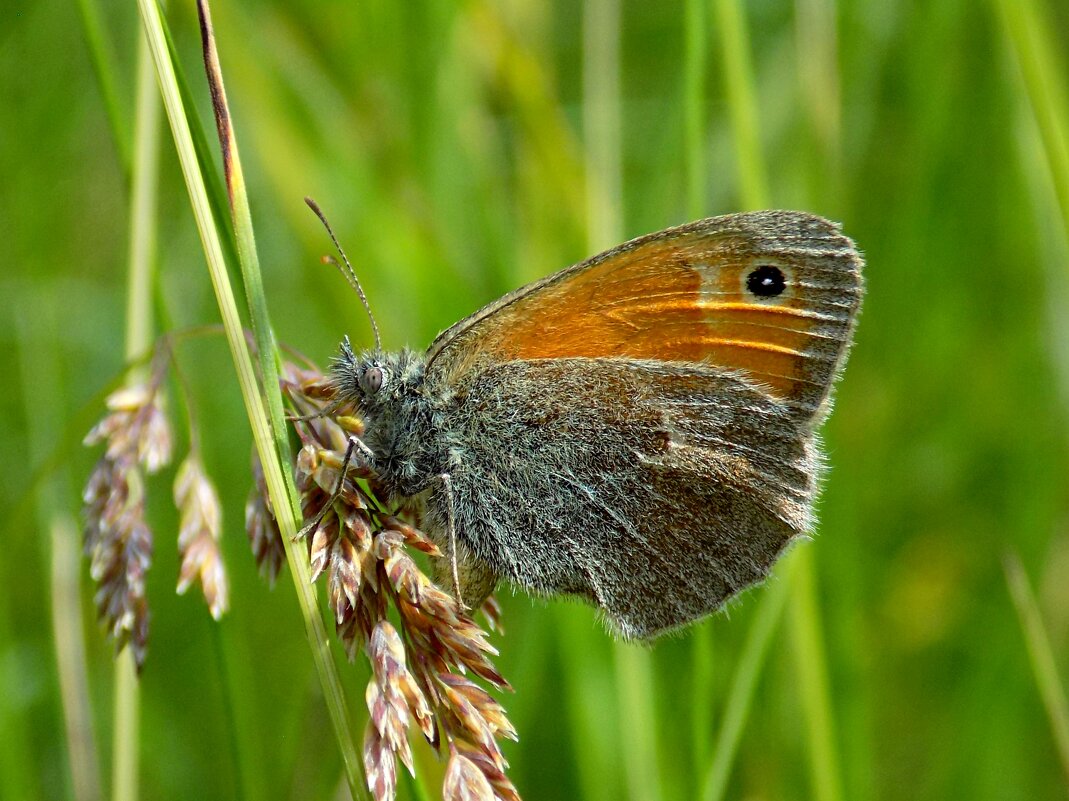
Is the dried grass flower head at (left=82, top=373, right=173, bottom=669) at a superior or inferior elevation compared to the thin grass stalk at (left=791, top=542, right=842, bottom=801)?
superior

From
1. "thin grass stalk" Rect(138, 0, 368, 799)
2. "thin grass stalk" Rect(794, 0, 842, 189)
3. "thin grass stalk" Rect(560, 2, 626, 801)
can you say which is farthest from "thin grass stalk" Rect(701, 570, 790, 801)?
"thin grass stalk" Rect(794, 0, 842, 189)

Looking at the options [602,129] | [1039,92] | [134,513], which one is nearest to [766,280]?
[1039,92]

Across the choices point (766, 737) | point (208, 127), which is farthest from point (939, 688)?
point (208, 127)

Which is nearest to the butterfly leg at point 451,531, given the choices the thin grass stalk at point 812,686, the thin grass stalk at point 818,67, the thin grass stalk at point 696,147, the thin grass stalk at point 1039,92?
the thin grass stalk at point 696,147

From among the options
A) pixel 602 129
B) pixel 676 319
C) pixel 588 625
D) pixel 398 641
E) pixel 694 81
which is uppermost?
pixel 602 129

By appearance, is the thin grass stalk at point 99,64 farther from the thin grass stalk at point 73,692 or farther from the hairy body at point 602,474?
the thin grass stalk at point 73,692

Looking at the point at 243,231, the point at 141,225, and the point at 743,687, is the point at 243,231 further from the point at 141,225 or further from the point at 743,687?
the point at 743,687

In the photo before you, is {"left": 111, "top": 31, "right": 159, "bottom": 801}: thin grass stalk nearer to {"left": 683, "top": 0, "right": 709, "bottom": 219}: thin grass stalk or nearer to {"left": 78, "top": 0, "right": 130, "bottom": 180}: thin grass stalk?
{"left": 78, "top": 0, "right": 130, "bottom": 180}: thin grass stalk
